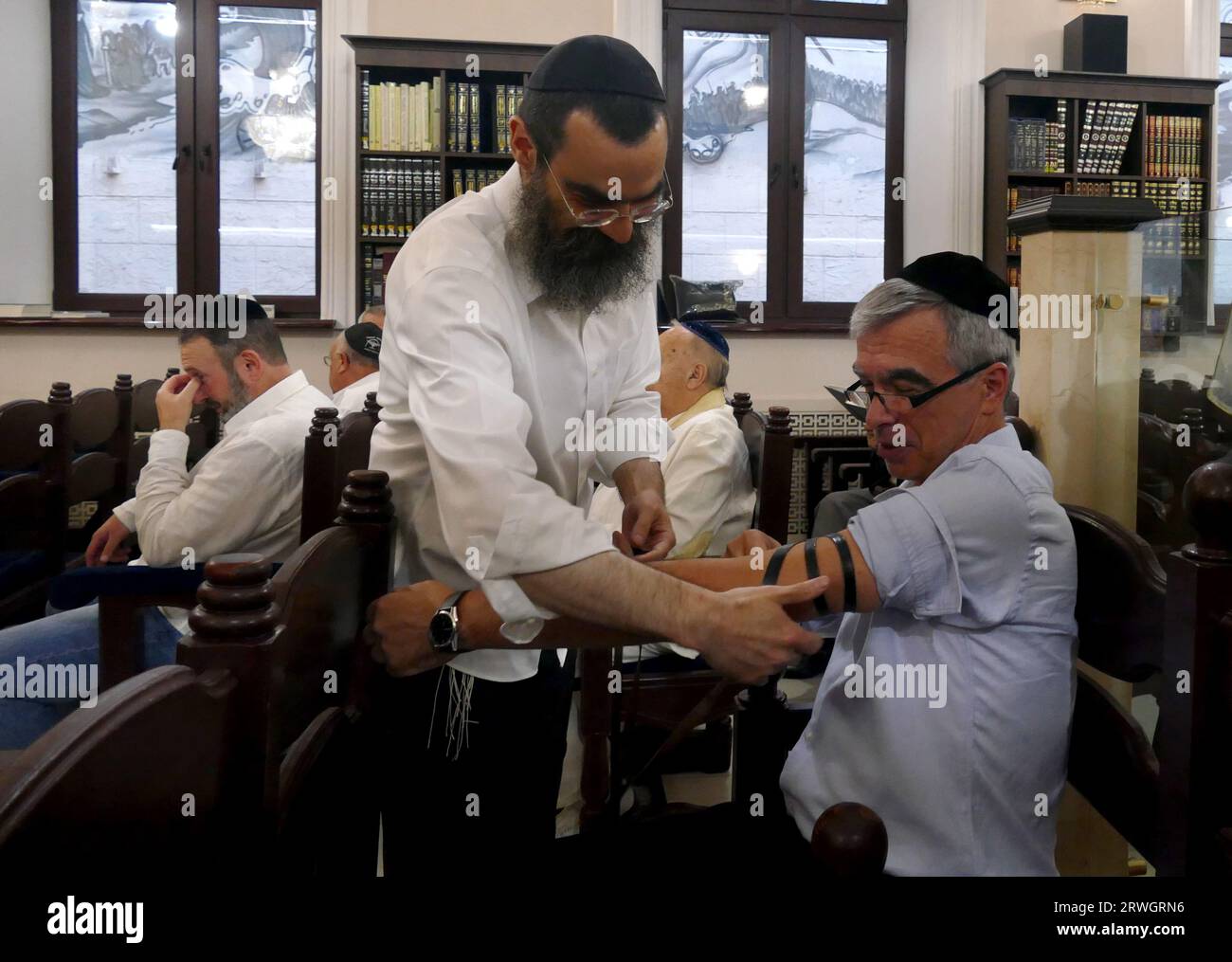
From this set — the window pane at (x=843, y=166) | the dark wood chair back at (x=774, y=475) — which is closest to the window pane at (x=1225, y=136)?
the window pane at (x=843, y=166)

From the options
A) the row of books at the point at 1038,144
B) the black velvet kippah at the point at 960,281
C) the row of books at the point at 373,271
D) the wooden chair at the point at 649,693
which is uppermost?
the row of books at the point at 1038,144

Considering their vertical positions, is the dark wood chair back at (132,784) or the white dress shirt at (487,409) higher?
the white dress shirt at (487,409)

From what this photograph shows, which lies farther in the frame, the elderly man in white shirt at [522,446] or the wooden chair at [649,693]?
the wooden chair at [649,693]

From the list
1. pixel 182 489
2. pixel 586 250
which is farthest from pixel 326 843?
pixel 182 489

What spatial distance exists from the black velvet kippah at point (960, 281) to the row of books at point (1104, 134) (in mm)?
4760

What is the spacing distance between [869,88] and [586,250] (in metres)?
5.10

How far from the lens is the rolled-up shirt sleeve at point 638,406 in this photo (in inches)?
61.2

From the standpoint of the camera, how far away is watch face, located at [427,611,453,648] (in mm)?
1148

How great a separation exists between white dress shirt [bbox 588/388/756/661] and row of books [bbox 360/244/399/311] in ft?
9.29

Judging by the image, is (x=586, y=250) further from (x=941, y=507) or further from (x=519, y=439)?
(x=941, y=507)

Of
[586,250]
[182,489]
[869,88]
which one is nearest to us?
[586,250]

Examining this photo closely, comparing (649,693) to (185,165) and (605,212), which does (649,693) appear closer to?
(605,212)

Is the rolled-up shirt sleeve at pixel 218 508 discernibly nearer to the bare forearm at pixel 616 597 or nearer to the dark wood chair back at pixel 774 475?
the dark wood chair back at pixel 774 475

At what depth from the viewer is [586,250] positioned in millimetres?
1264
